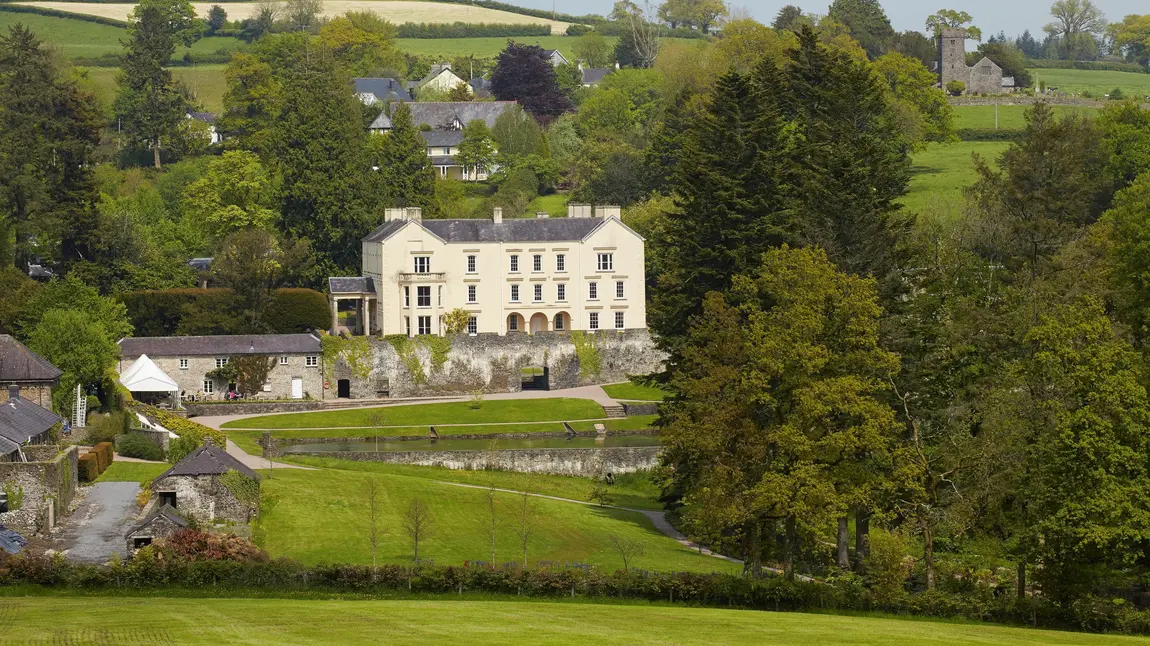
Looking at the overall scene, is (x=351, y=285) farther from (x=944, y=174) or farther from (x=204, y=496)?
(x=944, y=174)

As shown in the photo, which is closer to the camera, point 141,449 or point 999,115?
point 141,449

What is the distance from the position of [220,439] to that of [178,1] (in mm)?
116138

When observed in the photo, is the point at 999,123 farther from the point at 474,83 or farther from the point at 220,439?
the point at 220,439

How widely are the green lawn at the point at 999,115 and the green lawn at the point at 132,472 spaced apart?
83.8 meters

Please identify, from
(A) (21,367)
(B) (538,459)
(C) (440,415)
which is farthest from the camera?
(C) (440,415)

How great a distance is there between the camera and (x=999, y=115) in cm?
14775

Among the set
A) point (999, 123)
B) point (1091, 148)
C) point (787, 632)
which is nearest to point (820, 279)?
point (787, 632)

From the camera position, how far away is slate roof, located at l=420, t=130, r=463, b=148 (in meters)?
143

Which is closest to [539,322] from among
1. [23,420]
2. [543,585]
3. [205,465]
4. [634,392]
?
[634,392]

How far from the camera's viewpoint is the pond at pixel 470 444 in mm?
79438

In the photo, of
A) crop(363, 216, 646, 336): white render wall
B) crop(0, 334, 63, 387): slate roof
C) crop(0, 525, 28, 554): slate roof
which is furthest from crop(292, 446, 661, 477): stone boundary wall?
crop(0, 525, 28, 554): slate roof

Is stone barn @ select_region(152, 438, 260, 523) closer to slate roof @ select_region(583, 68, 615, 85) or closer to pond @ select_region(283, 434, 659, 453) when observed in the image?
pond @ select_region(283, 434, 659, 453)

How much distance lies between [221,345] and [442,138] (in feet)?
186

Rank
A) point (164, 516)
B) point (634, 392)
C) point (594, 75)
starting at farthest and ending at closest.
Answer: point (594, 75), point (634, 392), point (164, 516)
